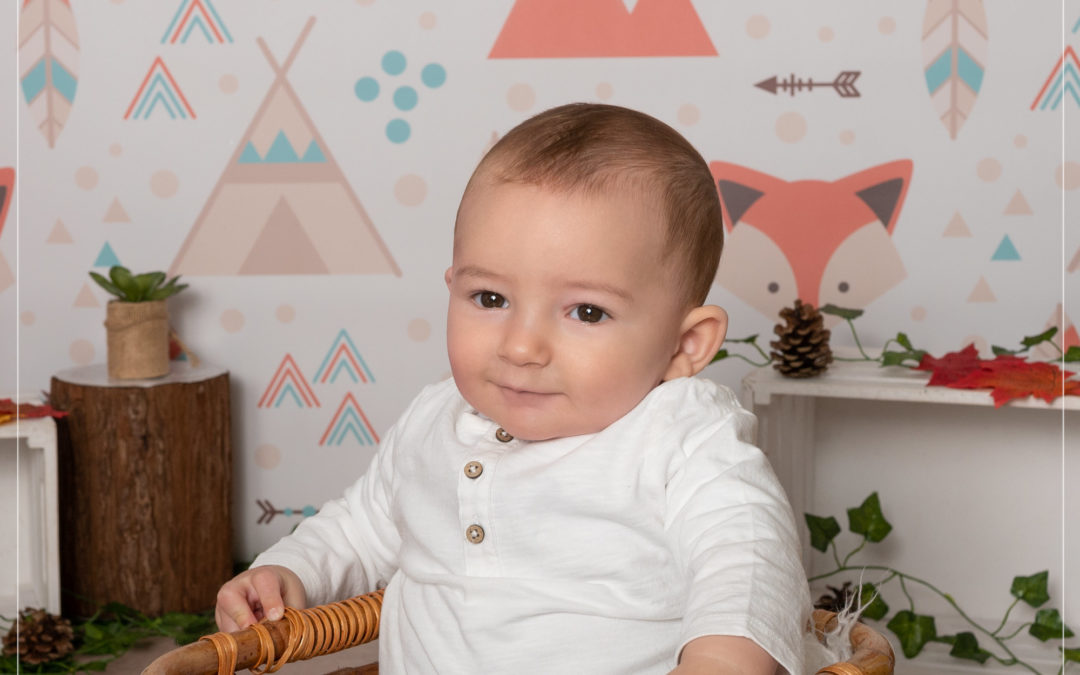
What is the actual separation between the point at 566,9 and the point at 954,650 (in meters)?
1.26

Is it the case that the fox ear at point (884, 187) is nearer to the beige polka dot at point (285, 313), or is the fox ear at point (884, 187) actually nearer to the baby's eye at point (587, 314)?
the beige polka dot at point (285, 313)

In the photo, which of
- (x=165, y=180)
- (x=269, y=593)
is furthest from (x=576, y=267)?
(x=165, y=180)

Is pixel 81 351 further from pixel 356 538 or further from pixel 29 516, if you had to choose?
Result: pixel 356 538

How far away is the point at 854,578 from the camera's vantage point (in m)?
2.00

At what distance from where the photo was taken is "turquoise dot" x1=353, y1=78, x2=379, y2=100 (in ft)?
6.83

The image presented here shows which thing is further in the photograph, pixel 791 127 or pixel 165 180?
pixel 165 180

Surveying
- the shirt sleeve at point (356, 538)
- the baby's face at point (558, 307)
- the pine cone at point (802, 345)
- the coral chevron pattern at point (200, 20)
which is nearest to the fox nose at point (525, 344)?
the baby's face at point (558, 307)

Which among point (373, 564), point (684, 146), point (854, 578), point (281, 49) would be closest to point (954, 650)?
point (854, 578)

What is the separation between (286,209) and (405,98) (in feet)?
0.99

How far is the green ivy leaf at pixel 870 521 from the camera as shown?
186cm

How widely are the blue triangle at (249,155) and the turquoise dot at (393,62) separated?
11.2 inches

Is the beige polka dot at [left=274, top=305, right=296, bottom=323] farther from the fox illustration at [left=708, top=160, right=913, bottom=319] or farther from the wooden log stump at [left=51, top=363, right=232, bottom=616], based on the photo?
the fox illustration at [left=708, top=160, right=913, bottom=319]

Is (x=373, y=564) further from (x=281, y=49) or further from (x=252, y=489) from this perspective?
(x=281, y=49)

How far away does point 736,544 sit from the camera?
0.88 metres
